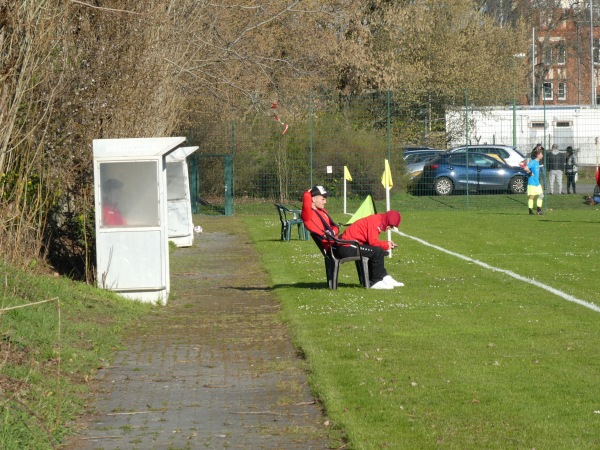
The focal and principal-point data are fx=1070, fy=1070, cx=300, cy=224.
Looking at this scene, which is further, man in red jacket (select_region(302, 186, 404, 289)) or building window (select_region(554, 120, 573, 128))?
building window (select_region(554, 120, 573, 128))

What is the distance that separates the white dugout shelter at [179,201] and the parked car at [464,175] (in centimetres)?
1428

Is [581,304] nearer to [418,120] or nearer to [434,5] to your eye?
[418,120]

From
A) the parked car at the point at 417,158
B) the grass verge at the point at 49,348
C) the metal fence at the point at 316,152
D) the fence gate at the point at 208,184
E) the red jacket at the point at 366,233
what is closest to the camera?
the grass verge at the point at 49,348

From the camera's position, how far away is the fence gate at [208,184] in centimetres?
3584

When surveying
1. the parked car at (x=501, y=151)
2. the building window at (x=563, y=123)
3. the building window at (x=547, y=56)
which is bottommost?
the parked car at (x=501, y=151)

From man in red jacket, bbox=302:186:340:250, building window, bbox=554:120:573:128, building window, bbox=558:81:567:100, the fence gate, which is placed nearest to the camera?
man in red jacket, bbox=302:186:340:250

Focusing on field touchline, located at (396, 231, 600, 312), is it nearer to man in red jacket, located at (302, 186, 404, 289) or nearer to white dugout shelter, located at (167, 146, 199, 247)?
man in red jacket, located at (302, 186, 404, 289)

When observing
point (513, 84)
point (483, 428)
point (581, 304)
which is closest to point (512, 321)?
point (581, 304)

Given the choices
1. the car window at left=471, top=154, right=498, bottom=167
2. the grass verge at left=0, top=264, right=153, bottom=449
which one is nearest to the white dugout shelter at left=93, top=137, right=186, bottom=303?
the grass verge at left=0, top=264, right=153, bottom=449

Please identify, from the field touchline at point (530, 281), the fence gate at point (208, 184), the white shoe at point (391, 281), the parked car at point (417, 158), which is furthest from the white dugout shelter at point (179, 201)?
the parked car at point (417, 158)

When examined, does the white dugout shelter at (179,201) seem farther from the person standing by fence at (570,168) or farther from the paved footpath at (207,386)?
the person standing by fence at (570,168)

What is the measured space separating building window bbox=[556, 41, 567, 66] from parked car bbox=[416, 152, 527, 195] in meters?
53.0

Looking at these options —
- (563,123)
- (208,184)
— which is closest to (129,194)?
(208,184)

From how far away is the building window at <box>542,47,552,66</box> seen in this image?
3457 inches
